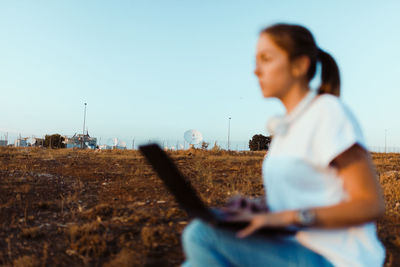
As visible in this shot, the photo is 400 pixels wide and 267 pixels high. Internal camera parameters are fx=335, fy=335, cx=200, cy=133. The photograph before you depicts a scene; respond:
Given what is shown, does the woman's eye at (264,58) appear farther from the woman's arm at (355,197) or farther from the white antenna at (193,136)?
the white antenna at (193,136)

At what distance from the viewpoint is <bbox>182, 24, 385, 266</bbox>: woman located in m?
1.09

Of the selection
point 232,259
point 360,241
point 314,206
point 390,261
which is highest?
point 314,206

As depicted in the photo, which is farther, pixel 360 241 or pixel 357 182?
pixel 360 241

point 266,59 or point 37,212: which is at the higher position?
point 266,59

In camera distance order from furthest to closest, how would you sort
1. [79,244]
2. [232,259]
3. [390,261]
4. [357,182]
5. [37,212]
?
[37,212] → [79,244] → [390,261] → [232,259] → [357,182]

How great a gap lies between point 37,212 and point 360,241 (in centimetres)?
465

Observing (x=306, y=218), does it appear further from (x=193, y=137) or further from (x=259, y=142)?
(x=259, y=142)

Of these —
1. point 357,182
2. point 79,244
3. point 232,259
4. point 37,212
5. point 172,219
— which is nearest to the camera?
point 357,182

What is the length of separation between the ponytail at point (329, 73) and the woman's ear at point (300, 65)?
4.4 inches

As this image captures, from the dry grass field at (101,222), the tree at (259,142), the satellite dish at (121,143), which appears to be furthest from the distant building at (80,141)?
the dry grass field at (101,222)

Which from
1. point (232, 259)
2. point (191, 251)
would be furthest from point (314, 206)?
point (191, 251)

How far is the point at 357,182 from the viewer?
1.09m

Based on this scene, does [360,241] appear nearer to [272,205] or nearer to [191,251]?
[272,205]

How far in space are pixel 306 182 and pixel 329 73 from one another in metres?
0.49
